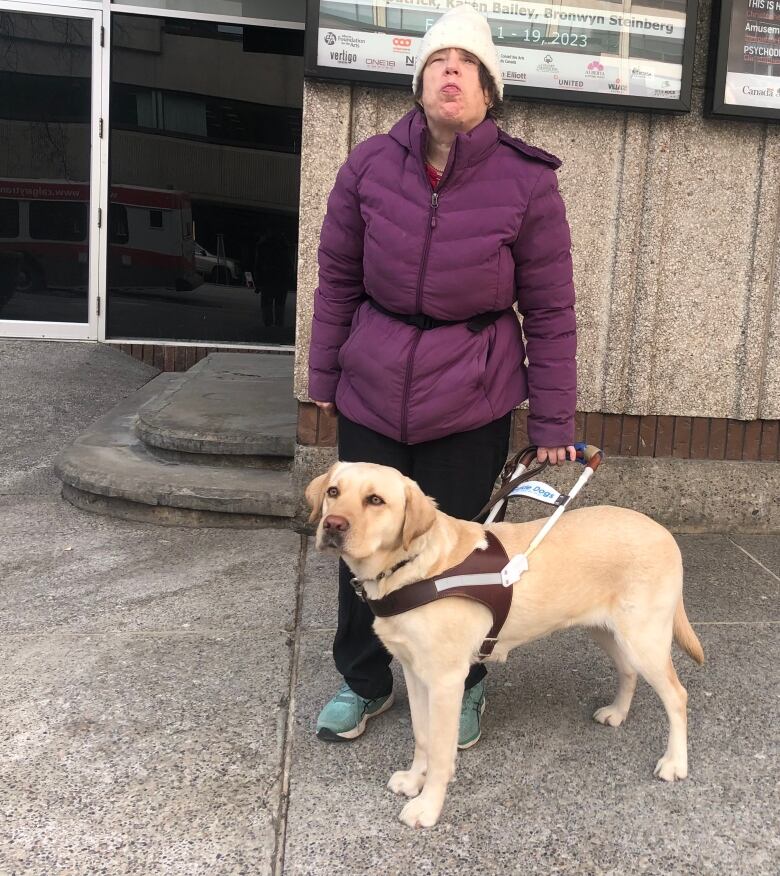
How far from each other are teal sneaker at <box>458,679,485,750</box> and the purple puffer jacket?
91 cm

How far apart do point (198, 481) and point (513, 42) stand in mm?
2927

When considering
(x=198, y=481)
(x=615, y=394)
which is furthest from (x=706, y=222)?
(x=198, y=481)

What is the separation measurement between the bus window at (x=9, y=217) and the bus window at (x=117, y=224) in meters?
0.92

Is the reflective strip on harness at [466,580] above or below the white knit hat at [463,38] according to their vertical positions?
below

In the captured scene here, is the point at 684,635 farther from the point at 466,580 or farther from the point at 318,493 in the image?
the point at 318,493

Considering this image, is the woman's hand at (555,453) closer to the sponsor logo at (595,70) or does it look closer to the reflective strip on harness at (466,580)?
the reflective strip on harness at (466,580)

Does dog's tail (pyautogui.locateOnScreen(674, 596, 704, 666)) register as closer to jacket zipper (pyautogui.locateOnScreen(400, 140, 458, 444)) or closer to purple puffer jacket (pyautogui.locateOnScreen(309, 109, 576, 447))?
purple puffer jacket (pyautogui.locateOnScreen(309, 109, 576, 447))

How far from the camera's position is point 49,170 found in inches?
342

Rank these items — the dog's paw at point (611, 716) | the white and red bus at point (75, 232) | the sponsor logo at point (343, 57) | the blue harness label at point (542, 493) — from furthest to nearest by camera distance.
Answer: the white and red bus at point (75, 232) < the sponsor logo at point (343, 57) < the dog's paw at point (611, 716) < the blue harness label at point (542, 493)

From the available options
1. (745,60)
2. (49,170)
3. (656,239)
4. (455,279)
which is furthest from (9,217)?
(455,279)

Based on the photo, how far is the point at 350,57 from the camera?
4.58 meters

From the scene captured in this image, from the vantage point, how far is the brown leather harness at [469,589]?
2545mm

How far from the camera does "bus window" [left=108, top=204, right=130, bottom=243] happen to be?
8.80m

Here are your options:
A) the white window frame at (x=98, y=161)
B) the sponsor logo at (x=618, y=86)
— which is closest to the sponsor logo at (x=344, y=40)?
the sponsor logo at (x=618, y=86)
